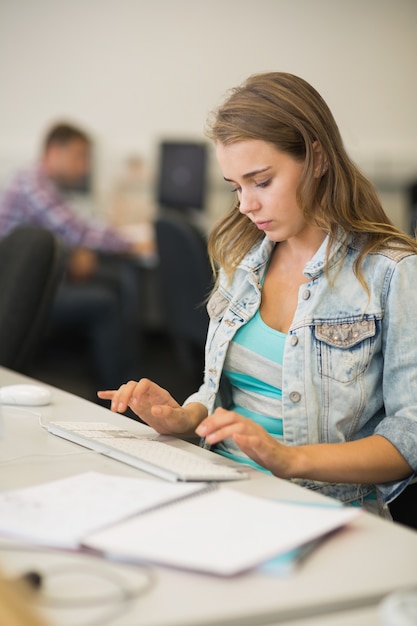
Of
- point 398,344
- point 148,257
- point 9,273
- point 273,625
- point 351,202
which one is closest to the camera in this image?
point 273,625

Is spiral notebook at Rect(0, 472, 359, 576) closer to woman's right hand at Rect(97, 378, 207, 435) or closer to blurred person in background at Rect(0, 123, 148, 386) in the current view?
woman's right hand at Rect(97, 378, 207, 435)

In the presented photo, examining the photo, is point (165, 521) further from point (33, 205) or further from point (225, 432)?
point (33, 205)

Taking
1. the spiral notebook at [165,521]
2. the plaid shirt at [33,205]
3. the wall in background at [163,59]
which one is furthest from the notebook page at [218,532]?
the wall in background at [163,59]

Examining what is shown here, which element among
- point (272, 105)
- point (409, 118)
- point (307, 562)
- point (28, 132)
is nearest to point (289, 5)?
point (409, 118)

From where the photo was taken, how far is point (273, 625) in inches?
27.3

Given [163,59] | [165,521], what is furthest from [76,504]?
[163,59]

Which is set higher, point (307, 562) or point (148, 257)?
point (307, 562)

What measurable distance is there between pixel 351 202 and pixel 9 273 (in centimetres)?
87

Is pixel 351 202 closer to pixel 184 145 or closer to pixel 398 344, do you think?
pixel 398 344

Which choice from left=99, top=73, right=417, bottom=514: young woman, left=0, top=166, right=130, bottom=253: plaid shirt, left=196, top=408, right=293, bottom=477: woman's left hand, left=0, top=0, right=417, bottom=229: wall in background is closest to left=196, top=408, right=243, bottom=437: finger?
left=196, top=408, right=293, bottom=477: woman's left hand

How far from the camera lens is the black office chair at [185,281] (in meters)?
2.91

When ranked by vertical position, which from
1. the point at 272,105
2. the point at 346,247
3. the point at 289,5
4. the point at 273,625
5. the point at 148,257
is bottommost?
the point at 148,257

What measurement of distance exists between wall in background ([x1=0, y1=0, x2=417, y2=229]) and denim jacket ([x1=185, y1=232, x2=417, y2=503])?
4303 mm

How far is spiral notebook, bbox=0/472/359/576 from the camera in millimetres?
773
